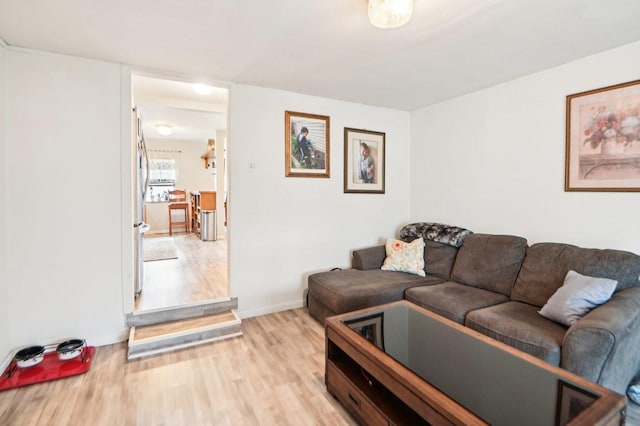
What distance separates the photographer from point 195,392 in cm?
192

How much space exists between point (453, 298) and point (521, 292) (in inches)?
21.2

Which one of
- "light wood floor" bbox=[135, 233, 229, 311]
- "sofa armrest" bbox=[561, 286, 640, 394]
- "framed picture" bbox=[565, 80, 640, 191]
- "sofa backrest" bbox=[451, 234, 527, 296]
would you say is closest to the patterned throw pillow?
"sofa backrest" bbox=[451, 234, 527, 296]

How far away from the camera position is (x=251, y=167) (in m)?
3.06

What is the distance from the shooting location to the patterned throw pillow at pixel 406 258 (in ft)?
10.3

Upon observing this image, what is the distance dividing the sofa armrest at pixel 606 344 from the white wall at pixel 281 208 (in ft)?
7.52

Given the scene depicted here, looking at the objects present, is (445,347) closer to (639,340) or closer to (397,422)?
(397,422)

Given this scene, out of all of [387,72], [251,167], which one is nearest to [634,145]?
[387,72]

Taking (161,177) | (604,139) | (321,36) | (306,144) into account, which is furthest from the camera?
(161,177)

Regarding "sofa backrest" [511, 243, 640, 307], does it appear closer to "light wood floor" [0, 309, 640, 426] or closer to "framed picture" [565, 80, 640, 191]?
"framed picture" [565, 80, 640, 191]

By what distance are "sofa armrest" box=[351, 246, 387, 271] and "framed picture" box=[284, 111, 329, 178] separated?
960 millimetres

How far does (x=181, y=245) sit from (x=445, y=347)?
5802 mm

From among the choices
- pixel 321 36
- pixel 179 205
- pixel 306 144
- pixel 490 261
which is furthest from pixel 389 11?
pixel 179 205

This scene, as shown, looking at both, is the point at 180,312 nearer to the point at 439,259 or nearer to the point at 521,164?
the point at 439,259

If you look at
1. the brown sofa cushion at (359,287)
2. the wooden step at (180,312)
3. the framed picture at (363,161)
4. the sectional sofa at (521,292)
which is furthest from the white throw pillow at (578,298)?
the wooden step at (180,312)
